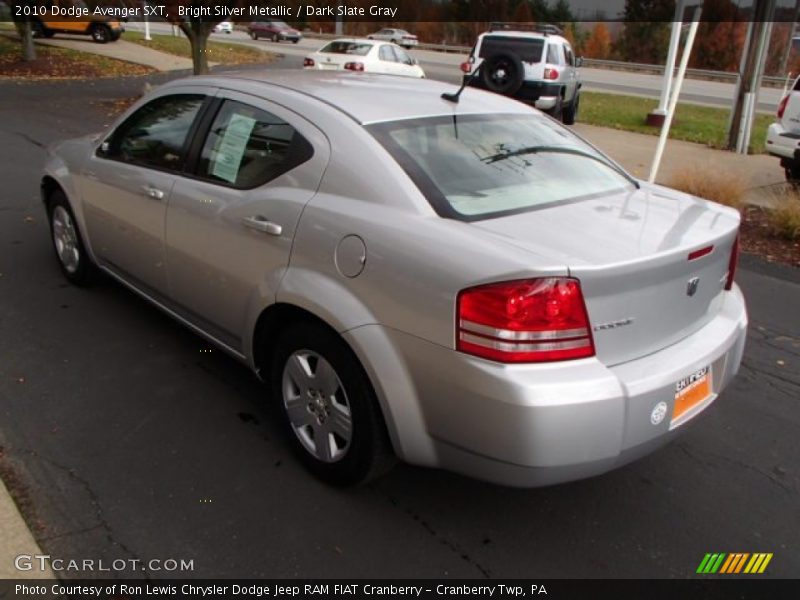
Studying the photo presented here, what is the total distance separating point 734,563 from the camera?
8.31 ft

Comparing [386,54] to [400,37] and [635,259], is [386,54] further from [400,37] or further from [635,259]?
[400,37]

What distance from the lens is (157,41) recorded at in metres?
32.3

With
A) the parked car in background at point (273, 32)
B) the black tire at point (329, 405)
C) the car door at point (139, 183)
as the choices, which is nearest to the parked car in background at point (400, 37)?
the parked car in background at point (273, 32)

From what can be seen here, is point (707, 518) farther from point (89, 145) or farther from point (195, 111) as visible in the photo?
point (89, 145)

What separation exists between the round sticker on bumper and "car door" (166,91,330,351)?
1.51m

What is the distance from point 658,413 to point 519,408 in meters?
0.55

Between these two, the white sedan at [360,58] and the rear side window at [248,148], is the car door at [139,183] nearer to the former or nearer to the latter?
the rear side window at [248,148]

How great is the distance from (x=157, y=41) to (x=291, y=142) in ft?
110

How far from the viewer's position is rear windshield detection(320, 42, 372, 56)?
1859 centimetres

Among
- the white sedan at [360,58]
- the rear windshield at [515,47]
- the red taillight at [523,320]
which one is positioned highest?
the rear windshield at [515,47]

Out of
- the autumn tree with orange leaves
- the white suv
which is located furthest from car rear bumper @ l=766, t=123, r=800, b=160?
the autumn tree with orange leaves

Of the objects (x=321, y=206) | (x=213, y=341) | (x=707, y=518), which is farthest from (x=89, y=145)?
(x=707, y=518)

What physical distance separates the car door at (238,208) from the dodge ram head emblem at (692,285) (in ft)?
4.89

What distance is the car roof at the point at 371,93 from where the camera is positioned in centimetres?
297
